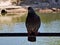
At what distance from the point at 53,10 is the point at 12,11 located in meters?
2.38

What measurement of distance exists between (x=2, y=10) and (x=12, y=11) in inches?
24.7

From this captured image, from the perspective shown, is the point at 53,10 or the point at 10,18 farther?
the point at 53,10

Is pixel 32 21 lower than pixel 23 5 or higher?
higher

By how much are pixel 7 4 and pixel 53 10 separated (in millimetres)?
2656

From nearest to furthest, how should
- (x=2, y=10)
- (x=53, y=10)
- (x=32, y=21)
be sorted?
(x=32, y=21)
(x=2, y=10)
(x=53, y=10)

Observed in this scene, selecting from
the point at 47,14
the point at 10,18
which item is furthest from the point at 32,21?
the point at 47,14

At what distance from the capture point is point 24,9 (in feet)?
43.1

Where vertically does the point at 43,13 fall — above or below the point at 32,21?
below

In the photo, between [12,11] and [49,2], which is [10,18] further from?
[49,2]

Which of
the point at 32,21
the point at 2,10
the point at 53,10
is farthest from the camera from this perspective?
the point at 53,10

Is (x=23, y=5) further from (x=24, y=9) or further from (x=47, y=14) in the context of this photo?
(x=47, y=14)

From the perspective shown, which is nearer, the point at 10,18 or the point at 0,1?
the point at 10,18

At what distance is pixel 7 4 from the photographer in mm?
12547

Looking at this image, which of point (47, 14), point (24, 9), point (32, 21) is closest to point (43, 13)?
point (47, 14)
